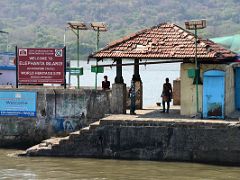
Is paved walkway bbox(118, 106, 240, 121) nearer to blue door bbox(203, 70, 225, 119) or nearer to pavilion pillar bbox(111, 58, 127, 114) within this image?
blue door bbox(203, 70, 225, 119)

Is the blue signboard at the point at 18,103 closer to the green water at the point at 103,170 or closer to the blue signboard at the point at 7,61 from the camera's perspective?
the green water at the point at 103,170

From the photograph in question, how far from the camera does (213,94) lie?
2667 centimetres

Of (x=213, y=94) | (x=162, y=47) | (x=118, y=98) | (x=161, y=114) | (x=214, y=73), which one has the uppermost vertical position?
(x=162, y=47)

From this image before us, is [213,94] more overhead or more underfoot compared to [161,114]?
more overhead

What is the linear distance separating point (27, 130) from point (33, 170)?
15.6ft

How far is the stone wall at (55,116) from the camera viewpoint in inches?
1121

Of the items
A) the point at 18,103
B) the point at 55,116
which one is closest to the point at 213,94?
the point at 55,116

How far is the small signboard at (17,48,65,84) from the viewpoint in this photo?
1150 inches

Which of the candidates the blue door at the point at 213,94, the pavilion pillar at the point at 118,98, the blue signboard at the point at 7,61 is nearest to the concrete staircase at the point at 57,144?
the pavilion pillar at the point at 118,98

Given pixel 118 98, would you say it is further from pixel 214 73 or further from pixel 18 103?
pixel 18 103

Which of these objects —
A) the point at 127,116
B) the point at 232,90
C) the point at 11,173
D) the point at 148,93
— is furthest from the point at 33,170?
the point at 148,93

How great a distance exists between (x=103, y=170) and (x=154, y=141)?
6.87 ft

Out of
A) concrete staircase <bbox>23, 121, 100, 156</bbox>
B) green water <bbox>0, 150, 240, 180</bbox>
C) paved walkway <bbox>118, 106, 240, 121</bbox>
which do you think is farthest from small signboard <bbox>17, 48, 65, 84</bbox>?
green water <bbox>0, 150, 240, 180</bbox>

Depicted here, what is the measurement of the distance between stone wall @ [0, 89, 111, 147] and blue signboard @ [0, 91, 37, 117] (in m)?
0.16
